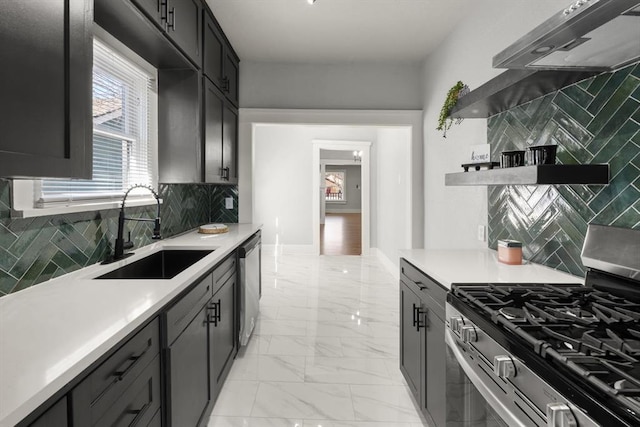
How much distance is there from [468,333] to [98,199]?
1944 millimetres

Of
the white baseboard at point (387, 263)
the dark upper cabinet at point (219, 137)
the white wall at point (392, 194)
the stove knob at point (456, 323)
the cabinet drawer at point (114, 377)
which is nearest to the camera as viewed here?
the cabinet drawer at point (114, 377)

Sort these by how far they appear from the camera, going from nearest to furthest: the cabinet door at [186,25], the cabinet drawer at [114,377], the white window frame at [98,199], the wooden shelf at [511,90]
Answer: the cabinet drawer at [114,377], the white window frame at [98,199], the wooden shelf at [511,90], the cabinet door at [186,25]

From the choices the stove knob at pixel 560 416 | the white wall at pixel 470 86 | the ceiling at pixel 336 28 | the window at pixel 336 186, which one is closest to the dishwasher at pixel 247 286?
the white wall at pixel 470 86

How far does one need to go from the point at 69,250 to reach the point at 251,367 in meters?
1.56

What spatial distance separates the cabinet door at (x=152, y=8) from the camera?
6.04ft

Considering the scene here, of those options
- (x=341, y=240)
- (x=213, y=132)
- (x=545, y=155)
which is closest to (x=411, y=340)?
(x=545, y=155)

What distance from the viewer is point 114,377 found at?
3.49 feet

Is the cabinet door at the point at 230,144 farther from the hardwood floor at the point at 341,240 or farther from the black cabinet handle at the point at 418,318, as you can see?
the hardwood floor at the point at 341,240

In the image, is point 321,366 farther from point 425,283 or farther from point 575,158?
Result: point 575,158

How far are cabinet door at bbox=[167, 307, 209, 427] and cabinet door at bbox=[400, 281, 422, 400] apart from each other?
3.74ft

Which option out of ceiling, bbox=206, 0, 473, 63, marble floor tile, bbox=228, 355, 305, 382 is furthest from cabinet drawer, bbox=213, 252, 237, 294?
ceiling, bbox=206, 0, 473, 63

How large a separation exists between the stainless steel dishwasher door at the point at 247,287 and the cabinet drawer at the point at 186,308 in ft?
2.72

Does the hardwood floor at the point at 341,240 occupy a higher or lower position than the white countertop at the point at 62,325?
lower

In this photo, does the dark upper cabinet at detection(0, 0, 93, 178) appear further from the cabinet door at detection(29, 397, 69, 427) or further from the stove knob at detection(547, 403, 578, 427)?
the stove knob at detection(547, 403, 578, 427)
